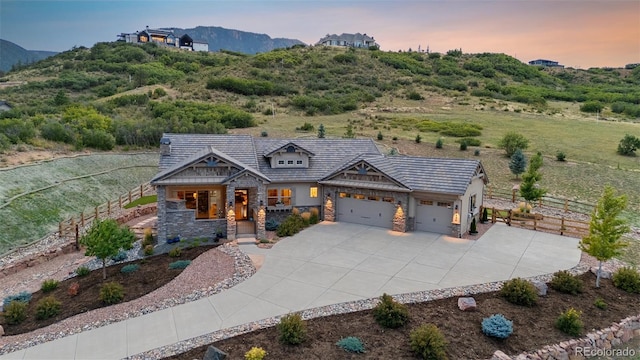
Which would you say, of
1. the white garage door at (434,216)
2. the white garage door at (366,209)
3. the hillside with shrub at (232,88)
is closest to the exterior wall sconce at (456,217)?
the white garage door at (434,216)

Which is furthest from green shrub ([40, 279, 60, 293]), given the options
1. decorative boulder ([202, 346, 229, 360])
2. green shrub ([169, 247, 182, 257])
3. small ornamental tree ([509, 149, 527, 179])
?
small ornamental tree ([509, 149, 527, 179])

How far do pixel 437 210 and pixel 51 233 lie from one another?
2117 cm

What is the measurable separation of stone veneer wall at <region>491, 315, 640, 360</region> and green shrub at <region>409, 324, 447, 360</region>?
57.9 inches

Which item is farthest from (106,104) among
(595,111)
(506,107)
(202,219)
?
(595,111)

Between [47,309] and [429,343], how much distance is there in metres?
12.5

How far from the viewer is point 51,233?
2269 cm

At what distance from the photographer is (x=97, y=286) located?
16.0 metres

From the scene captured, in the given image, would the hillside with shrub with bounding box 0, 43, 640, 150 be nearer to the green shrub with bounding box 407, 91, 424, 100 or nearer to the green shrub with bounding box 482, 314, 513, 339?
the green shrub with bounding box 407, 91, 424, 100

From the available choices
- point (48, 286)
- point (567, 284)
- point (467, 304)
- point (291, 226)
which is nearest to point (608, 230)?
point (567, 284)

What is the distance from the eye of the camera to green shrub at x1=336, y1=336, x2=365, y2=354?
37.2ft

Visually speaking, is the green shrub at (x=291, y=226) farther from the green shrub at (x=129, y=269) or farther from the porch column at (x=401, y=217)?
the green shrub at (x=129, y=269)

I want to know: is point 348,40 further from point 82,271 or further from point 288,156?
point 82,271

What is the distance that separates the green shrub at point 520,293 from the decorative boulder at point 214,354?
9.66 metres

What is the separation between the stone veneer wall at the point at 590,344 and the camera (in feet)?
38.0
